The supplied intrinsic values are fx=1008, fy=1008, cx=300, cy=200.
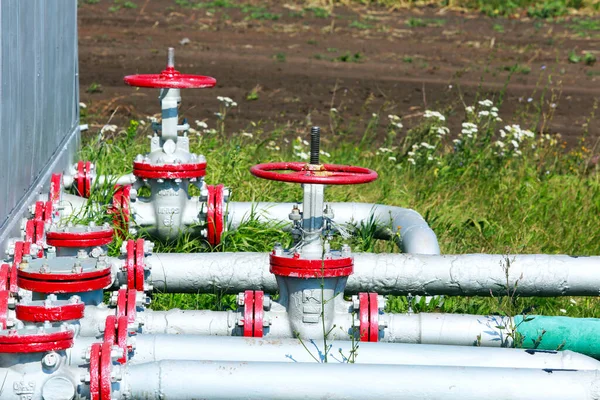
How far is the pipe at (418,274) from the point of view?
147 inches

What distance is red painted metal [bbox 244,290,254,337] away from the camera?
341 centimetres

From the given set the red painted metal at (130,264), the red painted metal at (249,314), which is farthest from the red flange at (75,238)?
the red painted metal at (249,314)

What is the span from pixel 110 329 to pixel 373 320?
2.96ft

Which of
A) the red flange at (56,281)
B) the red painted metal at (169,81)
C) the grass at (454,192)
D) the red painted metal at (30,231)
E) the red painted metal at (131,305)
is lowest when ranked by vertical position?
the grass at (454,192)

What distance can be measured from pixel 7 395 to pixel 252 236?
2243 millimetres

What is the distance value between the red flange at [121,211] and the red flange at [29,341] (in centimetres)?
188

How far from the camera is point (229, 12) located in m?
17.8

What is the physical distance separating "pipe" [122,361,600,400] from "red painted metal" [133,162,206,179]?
Answer: 1935 mm

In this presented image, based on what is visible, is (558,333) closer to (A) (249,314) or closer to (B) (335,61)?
(A) (249,314)

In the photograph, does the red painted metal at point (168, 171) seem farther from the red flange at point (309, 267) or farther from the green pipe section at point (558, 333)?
the green pipe section at point (558, 333)

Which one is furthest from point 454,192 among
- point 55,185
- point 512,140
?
point 55,185

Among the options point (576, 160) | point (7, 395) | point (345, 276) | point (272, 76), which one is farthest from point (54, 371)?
point (272, 76)

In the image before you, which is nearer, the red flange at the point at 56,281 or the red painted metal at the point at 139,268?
the red flange at the point at 56,281

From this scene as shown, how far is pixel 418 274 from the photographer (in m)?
3.78
